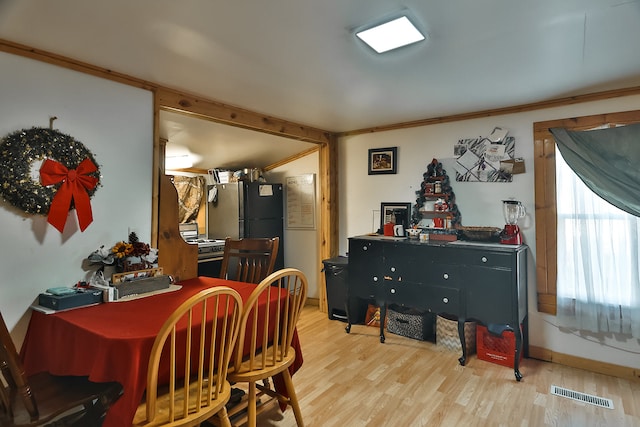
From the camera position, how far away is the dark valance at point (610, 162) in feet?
8.30

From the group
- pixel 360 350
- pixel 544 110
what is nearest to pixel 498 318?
pixel 360 350

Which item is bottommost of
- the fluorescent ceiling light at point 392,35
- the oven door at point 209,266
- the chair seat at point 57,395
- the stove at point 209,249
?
the chair seat at point 57,395

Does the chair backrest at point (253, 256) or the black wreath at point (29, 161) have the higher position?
the black wreath at point (29, 161)

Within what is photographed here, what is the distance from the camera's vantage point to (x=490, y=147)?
331cm

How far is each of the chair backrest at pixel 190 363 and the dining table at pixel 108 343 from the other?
8 centimetres

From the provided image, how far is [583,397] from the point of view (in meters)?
2.43

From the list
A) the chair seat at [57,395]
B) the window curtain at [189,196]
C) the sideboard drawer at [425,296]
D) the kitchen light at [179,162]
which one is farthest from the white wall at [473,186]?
the chair seat at [57,395]

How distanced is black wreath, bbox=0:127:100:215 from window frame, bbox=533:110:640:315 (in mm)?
3527

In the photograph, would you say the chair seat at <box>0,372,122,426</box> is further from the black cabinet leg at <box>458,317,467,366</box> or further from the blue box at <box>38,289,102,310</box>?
the black cabinet leg at <box>458,317,467,366</box>

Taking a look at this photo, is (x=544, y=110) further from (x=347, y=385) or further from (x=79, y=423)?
(x=79, y=423)

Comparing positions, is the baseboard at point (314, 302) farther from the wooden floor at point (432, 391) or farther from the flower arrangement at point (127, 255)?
the flower arrangement at point (127, 255)

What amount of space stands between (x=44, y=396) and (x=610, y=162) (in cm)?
377

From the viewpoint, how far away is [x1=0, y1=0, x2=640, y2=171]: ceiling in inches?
63.4

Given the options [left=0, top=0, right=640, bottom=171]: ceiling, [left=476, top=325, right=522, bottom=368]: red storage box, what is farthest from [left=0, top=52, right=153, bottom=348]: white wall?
[left=476, top=325, right=522, bottom=368]: red storage box
